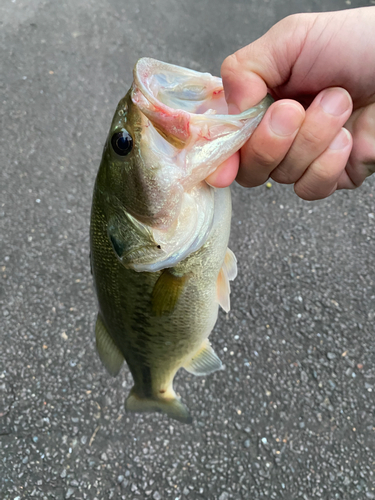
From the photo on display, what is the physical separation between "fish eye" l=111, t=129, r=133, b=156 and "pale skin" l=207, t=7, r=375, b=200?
210 mm

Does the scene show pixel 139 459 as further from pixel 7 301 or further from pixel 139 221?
pixel 139 221

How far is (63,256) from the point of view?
2469 mm

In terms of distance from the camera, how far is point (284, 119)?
0.92m

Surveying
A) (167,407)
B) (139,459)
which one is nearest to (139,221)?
(167,407)

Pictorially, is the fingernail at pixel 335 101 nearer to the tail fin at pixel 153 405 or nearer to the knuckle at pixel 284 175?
the knuckle at pixel 284 175

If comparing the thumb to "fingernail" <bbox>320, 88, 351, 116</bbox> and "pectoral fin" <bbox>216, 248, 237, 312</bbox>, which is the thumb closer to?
"fingernail" <bbox>320, 88, 351, 116</bbox>

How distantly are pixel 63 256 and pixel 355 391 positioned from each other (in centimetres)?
194

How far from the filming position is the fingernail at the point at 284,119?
91cm

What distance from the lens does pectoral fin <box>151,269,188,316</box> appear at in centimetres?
107

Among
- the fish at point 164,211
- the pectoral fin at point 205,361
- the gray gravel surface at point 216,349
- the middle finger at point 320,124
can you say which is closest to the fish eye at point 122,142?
the fish at point 164,211

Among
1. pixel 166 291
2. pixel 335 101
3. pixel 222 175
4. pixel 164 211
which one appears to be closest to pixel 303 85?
pixel 335 101

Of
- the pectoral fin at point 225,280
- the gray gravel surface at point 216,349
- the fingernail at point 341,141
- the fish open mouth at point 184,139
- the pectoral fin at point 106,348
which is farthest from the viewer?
the gray gravel surface at point 216,349

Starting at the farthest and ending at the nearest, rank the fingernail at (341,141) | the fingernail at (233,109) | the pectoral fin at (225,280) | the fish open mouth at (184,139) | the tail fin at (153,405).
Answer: the tail fin at (153,405) → the pectoral fin at (225,280) → the fingernail at (341,141) → the fingernail at (233,109) → the fish open mouth at (184,139)

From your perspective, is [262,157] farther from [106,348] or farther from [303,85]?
[106,348]
